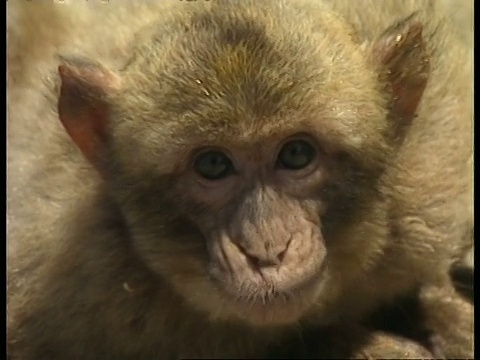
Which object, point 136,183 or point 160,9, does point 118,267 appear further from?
point 160,9

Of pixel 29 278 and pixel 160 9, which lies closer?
pixel 160 9

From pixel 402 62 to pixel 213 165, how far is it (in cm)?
40

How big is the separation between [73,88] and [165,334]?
0.53 m

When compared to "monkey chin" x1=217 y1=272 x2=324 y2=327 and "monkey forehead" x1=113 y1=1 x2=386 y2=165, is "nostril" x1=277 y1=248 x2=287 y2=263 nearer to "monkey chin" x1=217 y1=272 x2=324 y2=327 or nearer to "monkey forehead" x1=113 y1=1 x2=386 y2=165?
"monkey chin" x1=217 y1=272 x2=324 y2=327

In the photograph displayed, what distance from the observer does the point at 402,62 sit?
1.84 metres

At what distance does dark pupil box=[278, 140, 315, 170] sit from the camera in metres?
1.78

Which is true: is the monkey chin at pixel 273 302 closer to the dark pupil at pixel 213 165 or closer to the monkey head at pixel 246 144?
the monkey head at pixel 246 144

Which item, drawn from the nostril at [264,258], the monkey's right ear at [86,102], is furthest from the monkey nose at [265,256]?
the monkey's right ear at [86,102]

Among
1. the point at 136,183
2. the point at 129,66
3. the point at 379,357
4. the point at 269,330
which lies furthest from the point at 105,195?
the point at 379,357

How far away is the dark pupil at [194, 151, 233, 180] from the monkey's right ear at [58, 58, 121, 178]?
0.19 meters

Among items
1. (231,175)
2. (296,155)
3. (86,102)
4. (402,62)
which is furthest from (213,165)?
(402,62)

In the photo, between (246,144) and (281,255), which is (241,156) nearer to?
(246,144)

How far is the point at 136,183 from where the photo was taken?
1811 mm

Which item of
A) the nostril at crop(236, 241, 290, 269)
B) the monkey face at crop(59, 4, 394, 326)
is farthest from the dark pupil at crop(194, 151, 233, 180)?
the nostril at crop(236, 241, 290, 269)
